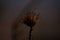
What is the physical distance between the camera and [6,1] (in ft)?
5.73

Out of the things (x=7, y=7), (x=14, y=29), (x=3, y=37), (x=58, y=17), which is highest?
(x=7, y=7)

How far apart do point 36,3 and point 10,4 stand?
0.45 m

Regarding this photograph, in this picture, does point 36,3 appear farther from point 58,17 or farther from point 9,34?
point 9,34

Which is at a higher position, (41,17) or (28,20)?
(41,17)

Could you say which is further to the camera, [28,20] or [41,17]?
[41,17]

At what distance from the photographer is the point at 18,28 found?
1.77m

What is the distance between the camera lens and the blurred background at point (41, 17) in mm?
1741

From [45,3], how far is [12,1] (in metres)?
0.57

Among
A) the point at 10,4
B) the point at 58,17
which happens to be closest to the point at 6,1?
the point at 10,4

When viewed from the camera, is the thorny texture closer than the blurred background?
Yes

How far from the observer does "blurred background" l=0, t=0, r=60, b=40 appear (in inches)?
68.6

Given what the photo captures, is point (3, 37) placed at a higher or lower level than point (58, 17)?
lower

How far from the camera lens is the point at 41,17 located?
1782 millimetres

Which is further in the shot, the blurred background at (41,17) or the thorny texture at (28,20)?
the blurred background at (41,17)
